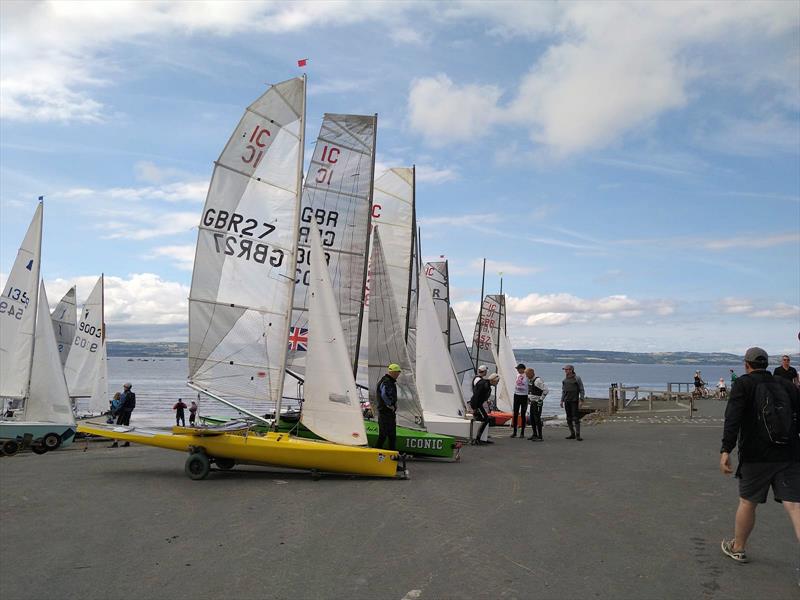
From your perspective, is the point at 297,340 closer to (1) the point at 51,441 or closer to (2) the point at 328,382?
(2) the point at 328,382

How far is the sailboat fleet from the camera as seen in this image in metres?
10.4

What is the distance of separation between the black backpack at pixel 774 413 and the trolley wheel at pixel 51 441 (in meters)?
15.3

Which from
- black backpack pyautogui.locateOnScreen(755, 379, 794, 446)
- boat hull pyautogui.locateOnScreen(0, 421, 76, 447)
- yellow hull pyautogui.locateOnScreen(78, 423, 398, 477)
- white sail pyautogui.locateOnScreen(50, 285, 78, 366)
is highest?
white sail pyautogui.locateOnScreen(50, 285, 78, 366)

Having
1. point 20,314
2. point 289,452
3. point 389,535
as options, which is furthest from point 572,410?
point 20,314

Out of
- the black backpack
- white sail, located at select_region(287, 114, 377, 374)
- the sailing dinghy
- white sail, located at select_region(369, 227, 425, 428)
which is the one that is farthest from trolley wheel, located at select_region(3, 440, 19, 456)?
the black backpack

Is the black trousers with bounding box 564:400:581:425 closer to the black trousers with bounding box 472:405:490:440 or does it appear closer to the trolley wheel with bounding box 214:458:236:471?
the black trousers with bounding box 472:405:490:440

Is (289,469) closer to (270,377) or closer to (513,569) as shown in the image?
(270,377)

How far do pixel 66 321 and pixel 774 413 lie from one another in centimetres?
2904

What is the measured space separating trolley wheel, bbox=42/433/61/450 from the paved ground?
17.2 feet

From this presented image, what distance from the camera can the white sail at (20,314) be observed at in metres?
16.7

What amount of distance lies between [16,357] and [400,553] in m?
14.4

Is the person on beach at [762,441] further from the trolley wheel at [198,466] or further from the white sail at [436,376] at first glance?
the white sail at [436,376]

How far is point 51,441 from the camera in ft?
Answer: 52.5

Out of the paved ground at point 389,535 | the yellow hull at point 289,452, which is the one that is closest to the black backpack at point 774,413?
the paved ground at point 389,535
